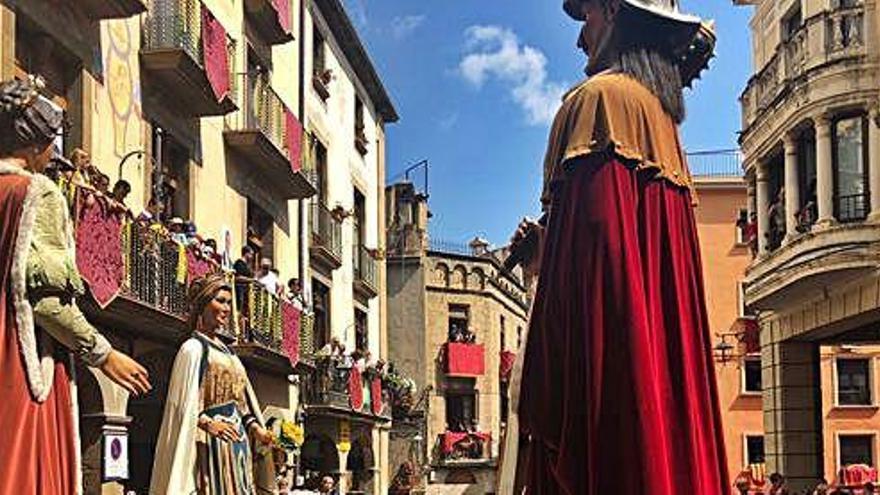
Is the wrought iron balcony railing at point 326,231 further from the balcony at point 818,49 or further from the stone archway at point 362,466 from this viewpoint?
the balcony at point 818,49

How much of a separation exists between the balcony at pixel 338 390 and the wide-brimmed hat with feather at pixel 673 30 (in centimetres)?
2177

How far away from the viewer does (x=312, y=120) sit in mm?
26203

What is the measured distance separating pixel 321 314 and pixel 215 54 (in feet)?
36.1

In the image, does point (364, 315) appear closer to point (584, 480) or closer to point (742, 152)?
point (742, 152)

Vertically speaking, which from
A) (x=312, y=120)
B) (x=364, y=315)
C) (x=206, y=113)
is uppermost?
(x=312, y=120)

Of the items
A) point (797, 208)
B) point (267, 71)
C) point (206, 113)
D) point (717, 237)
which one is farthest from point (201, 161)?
point (717, 237)

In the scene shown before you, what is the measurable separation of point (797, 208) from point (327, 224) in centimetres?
986

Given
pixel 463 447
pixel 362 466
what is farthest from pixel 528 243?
pixel 463 447

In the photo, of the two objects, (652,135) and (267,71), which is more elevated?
(267,71)

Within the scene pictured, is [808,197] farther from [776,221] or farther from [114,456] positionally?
[114,456]

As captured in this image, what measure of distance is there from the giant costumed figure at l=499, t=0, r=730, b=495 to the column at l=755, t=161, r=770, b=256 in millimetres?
20276

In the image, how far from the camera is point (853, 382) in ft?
132

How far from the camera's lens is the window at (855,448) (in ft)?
129

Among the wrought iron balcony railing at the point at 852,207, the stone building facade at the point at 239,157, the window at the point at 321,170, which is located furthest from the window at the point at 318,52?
the wrought iron balcony railing at the point at 852,207
